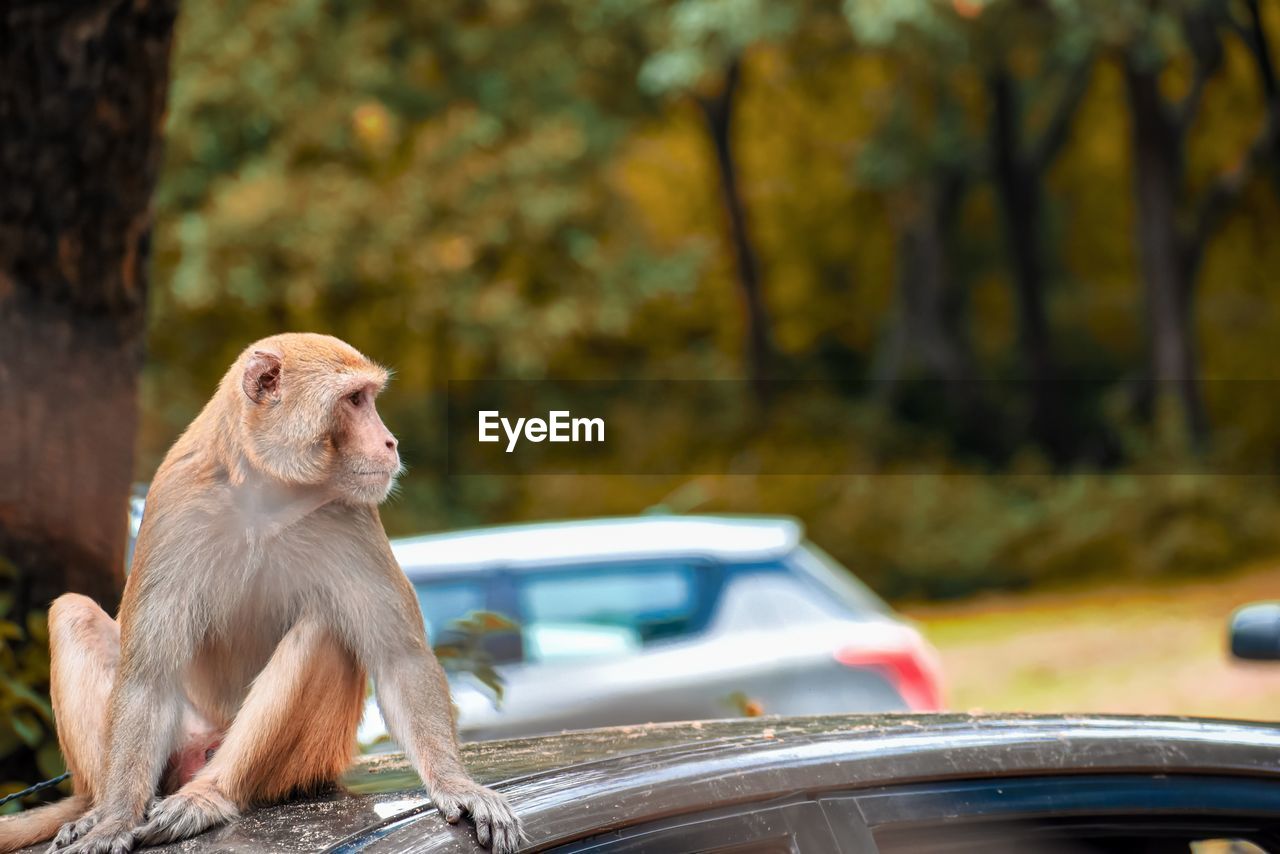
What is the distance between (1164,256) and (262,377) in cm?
1842

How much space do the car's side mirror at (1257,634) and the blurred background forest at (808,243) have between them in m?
11.8

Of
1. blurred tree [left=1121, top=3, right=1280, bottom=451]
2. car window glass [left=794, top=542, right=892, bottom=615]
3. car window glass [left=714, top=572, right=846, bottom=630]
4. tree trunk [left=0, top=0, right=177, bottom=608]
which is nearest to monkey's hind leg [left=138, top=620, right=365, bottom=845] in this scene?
tree trunk [left=0, top=0, right=177, bottom=608]

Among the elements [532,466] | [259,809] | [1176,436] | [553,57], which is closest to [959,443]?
[1176,436]

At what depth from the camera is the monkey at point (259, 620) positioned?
9.09 feet

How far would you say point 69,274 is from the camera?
12.9ft

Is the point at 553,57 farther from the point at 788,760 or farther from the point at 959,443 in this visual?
the point at 788,760

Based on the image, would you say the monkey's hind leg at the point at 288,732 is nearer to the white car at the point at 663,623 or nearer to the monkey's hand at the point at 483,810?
the monkey's hand at the point at 483,810

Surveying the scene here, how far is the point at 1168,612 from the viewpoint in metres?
16.1

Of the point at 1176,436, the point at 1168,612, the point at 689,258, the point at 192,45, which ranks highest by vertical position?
the point at 192,45

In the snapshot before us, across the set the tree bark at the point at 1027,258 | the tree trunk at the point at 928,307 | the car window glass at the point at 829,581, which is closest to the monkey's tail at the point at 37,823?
the car window glass at the point at 829,581

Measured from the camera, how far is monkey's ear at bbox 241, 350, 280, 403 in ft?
9.52

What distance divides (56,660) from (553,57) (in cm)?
1551

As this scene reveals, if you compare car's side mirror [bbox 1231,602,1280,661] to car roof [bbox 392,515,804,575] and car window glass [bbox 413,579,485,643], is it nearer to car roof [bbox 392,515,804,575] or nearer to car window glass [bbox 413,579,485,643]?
car roof [bbox 392,515,804,575]

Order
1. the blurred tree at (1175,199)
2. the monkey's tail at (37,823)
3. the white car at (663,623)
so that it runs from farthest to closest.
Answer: the blurred tree at (1175,199), the white car at (663,623), the monkey's tail at (37,823)
